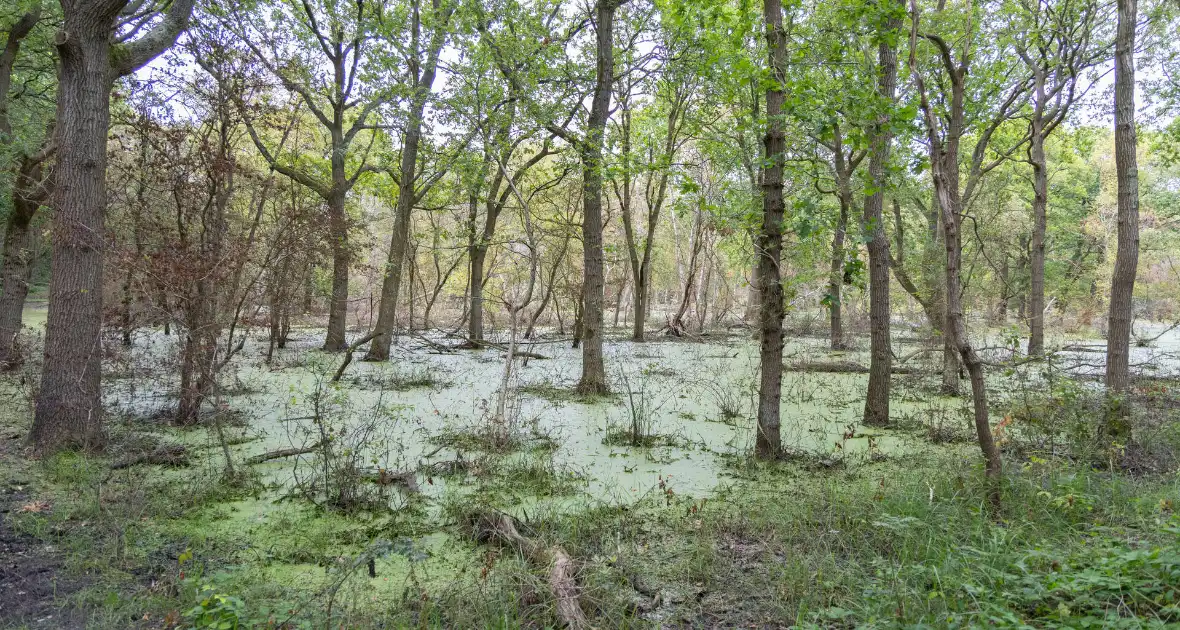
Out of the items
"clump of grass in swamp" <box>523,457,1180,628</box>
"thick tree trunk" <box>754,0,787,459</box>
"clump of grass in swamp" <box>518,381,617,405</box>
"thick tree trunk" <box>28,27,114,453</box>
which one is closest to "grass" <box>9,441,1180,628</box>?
→ "clump of grass in swamp" <box>523,457,1180,628</box>

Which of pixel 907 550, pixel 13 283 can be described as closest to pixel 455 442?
pixel 907 550

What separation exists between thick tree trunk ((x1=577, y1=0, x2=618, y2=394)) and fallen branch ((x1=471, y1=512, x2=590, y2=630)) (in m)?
4.71

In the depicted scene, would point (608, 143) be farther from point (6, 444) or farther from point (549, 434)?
point (6, 444)

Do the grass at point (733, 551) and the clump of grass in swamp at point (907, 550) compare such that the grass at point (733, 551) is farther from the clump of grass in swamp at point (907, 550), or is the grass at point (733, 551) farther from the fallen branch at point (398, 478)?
the fallen branch at point (398, 478)

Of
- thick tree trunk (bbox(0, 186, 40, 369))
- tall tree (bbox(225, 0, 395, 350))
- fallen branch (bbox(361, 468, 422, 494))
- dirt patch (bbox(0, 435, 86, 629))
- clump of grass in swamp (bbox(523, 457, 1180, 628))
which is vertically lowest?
dirt patch (bbox(0, 435, 86, 629))

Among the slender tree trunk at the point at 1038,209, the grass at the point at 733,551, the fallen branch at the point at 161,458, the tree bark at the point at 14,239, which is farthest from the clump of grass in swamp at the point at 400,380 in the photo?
the slender tree trunk at the point at 1038,209

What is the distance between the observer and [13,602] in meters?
2.87

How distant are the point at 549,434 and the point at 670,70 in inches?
254

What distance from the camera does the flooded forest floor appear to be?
266 centimetres

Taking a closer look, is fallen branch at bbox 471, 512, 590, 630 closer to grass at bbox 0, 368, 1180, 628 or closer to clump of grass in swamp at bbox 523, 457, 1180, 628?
grass at bbox 0, 368, 1180, 628

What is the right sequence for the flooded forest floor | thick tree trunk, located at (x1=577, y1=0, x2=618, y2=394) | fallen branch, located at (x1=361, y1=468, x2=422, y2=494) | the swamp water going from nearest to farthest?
the flooded forest floor, the swamp water, fallen branch, located at (x1=361, y1=468, x2=422, y2=494), thick tree trunk, located at (x1=577, y1=0, x2=618, y2=394)

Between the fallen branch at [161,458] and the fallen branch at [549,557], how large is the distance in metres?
2.99

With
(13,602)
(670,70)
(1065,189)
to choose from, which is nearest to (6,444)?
(13,602)

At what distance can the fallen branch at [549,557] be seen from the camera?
270 cm
